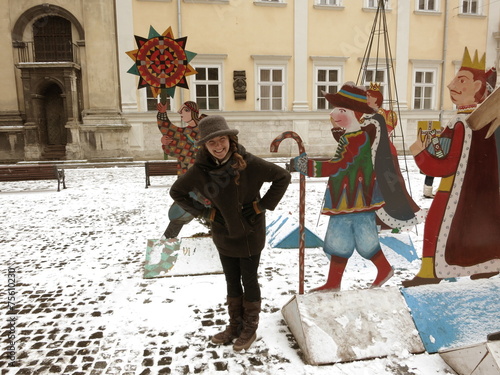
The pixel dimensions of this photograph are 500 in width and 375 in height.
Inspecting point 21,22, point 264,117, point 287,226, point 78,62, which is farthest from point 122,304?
point 21,22

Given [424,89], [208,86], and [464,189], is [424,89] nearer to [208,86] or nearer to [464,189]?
[208,86]

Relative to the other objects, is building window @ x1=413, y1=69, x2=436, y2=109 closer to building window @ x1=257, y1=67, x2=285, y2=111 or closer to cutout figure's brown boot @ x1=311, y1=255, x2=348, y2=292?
building window @ x1=257, y1=67, x2=285, y2=111

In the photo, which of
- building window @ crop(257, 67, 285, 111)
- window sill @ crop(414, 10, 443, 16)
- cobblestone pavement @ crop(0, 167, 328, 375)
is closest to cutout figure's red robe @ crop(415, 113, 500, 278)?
cobblestone pavement @ crop(0, 167, 328, 375)

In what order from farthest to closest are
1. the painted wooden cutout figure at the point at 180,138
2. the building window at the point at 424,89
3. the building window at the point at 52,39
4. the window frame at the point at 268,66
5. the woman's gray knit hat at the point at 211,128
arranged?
the building window at the point at 424,89 < the building window at the point at 52,39 < the window frame at the point at 268,66 < the painted wooden cutout figure at the point at 180,138 < the woman's gray knit hat at the point at 211,128

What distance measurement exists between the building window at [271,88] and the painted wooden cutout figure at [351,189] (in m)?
12.1

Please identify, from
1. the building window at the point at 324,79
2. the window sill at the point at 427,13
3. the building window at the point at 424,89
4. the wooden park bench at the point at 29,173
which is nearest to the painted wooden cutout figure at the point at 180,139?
the wooden park bench at the point at 29,173

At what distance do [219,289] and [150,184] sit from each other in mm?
6855

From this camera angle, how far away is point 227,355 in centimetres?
269

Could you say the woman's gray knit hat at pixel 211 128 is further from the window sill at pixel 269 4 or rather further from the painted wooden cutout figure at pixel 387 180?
the window sill at pixel 269 4

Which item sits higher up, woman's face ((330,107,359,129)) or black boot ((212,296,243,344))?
woman's face ((330,107,359,129))

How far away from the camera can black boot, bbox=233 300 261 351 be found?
2.72 m

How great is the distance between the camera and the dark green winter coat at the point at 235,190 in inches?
96.5

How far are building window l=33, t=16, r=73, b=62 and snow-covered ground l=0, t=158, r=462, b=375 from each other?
11.3 m

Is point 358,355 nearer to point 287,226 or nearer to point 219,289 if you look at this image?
point 219,289
